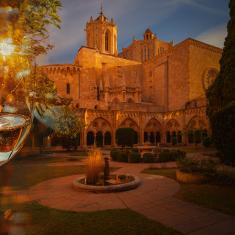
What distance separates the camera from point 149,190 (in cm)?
625

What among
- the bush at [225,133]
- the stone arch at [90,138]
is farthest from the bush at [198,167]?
the stone arch at [90,138]

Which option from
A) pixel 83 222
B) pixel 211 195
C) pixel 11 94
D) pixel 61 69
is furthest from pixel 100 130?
pixel 11 94

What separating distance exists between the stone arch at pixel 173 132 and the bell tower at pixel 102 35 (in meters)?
24.7

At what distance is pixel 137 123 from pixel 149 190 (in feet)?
86.7

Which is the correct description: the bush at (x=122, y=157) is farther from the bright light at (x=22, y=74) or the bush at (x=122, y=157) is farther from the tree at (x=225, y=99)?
the bright light at (x=22, y=74)

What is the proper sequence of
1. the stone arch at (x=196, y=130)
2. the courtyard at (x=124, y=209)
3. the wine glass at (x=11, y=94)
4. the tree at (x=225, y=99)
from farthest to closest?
1. the stone arch at (x=196, y=130)
2. the tree at (x=225, y=99)
3. the courtyard at (x=124, y=209)
4. the wine glass at (x=11, y=94)

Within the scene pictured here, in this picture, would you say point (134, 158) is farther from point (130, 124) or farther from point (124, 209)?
point (130, 124)

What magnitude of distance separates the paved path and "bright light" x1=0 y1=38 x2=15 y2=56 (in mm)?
3537

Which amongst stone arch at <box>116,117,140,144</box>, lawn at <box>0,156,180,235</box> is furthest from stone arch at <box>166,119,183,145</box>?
lawn at <box>0,156,180,235</box>

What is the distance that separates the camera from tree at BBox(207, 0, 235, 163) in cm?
998

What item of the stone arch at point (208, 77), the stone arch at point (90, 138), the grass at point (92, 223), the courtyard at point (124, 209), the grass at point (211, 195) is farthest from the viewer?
the stone arch at point (208, 77)

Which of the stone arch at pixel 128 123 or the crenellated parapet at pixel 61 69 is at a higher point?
the crenellated parapet at pixel 61 69

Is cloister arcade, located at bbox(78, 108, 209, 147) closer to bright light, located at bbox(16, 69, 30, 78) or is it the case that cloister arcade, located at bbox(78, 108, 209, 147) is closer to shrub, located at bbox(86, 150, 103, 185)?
shrub, located at bbox(86, 150, 103, 185)

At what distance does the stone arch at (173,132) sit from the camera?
30.8 metres
